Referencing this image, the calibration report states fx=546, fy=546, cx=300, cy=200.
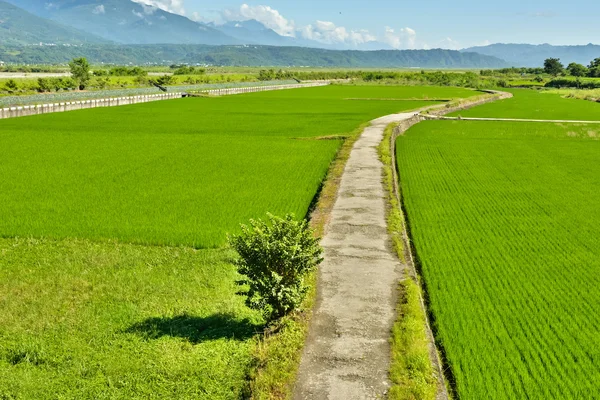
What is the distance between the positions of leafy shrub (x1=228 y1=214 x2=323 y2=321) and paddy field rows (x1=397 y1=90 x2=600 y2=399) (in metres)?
2.59

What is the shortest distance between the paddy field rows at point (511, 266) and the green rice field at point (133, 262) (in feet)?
10.4

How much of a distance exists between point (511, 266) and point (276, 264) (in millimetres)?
6307

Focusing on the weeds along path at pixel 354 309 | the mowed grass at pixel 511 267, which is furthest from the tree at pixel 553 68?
the weeds along path at pixel 354 309

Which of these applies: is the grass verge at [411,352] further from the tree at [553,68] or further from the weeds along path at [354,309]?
the tree at [553,68]

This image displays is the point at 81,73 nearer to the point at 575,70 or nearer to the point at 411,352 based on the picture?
the point at 411,352

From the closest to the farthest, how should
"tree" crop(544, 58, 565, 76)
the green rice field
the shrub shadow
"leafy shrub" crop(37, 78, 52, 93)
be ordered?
the green rice field
the shrub shadow
"leafy shrub" crop(37, 78, 52, 93)
"tree" crop(544, 58, 565, 76)

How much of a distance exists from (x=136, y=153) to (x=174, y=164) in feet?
13.0

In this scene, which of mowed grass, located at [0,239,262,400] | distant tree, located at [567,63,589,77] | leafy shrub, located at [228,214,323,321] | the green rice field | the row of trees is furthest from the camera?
distant tree, located at [567,63,589,77]

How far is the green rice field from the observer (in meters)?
8.16

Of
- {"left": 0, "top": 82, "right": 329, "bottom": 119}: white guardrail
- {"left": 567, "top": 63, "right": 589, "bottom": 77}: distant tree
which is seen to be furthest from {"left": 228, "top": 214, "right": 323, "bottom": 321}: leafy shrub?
{"left": 567, "top": 63, "right": 589, "bottom": 77}: distant tree

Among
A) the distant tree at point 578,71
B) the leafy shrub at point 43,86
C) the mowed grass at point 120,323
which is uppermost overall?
the distant tree at point 578,71

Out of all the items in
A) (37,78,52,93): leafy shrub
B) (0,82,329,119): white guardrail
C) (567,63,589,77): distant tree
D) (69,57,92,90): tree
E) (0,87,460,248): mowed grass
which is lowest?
(0,87,460,248): mowed grass

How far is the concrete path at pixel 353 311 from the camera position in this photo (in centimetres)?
745

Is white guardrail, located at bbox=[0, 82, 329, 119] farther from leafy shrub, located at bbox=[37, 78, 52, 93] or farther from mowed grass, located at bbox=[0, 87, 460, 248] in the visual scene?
leafy shrub, located at bbox=[37, 78, 52, 93]
